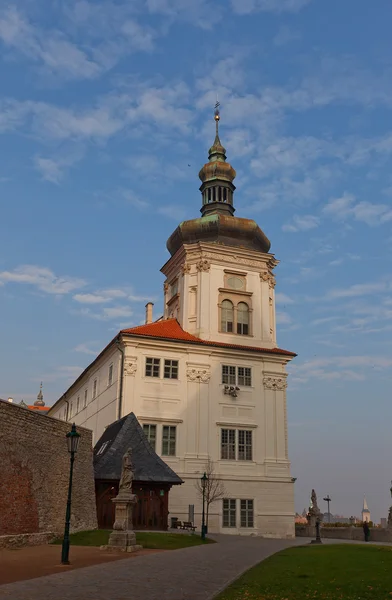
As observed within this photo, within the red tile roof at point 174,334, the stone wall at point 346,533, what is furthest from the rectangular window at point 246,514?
the red tile roof at point 174,334

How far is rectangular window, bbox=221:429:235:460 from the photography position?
41.6 metres

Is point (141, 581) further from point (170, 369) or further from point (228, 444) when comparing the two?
point (228, 444)

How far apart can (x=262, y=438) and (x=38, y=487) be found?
887 inches

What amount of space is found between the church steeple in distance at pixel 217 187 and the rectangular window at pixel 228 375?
1448 centimetres

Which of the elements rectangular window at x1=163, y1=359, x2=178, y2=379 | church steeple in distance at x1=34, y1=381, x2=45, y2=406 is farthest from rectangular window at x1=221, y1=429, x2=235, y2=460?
church steeple in distance at x1=34, y1=381, x2=45, y2=406

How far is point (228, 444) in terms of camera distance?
41.9 meters

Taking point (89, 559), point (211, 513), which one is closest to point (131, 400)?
point (211, 513)

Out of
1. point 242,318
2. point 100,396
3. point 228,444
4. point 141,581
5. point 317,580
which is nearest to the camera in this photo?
point 141,581

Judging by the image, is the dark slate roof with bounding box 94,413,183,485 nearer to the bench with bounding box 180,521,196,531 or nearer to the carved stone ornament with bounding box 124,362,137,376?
the bench with bounding box 180,521,196,531

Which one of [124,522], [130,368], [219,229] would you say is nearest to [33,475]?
[124,522]

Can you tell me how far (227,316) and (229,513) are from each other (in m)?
14.0

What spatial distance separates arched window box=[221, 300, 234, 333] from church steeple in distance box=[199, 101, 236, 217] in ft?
30.9

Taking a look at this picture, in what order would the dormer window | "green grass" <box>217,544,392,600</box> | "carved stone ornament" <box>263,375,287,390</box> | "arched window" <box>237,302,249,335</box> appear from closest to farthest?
"green grass" <box>217,544,392,600</box>
"carved stone ornament" <box>263,375,287,390</box>
"arched window" <box>237,302,249,335</box>
the dormer window

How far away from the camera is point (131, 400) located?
131 ft
